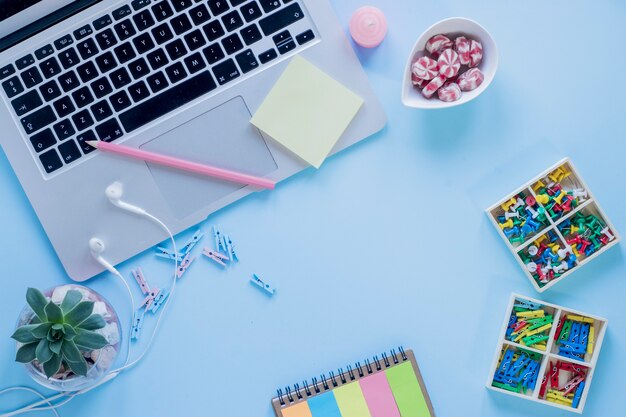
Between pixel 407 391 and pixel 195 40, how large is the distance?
0.58 meters

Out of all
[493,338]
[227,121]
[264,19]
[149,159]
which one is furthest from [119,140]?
[493,338]

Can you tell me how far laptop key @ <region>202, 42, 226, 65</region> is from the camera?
2.68ft

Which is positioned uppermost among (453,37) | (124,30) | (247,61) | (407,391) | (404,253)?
(124,30)

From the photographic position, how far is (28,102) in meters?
0.82

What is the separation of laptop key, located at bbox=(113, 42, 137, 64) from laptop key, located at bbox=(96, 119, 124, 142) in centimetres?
9

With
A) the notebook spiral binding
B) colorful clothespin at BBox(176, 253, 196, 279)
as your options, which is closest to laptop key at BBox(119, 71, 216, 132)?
colorful clothespin at BBox(176, 253, 196, 279)

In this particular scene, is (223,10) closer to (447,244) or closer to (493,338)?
(447,244)

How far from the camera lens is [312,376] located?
89 cm

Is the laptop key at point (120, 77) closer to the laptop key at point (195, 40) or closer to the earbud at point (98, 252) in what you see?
the laptop key at point (195, 40)

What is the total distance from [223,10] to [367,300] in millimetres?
459

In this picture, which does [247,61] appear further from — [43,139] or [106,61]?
[43,139]

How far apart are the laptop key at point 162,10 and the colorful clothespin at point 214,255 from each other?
331 millimetres

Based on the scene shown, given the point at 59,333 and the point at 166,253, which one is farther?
the point at 166,253

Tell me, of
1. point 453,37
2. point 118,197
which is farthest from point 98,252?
point 453,37
